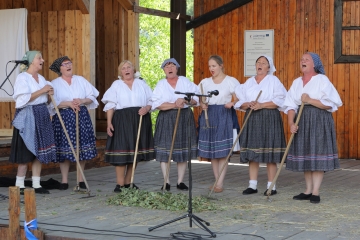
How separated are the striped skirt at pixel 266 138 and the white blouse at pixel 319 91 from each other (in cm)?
Answer: 43

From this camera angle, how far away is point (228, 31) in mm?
10539

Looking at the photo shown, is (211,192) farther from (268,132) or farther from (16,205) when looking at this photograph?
(16,205)

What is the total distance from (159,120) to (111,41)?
11.9 ft

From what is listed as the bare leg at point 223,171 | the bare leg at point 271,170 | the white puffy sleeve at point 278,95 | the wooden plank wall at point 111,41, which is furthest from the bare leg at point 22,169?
the wooden plank wall at point 111,41

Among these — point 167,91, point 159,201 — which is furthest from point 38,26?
point 159,201

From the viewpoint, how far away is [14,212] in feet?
16.1

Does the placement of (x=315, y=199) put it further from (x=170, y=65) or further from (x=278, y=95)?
(x=170, y=65)

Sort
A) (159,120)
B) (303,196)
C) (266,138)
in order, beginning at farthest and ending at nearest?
(159,120) < (266,138) < (303,196)

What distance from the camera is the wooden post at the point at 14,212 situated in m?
4.88

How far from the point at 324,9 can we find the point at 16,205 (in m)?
6.47

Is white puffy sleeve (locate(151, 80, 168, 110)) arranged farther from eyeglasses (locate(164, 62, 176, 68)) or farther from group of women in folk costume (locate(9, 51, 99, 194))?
group of women in folk costume (locate(9, 51, 99, 194))

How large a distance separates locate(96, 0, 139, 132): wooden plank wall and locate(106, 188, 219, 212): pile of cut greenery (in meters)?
3.95

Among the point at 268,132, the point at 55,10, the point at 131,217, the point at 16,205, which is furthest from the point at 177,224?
the point at 55,10

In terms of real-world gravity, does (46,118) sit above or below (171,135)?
above
